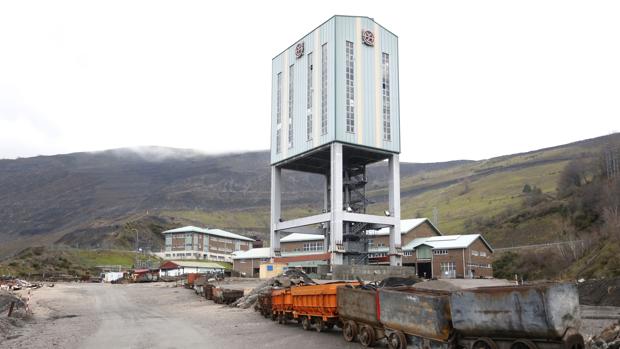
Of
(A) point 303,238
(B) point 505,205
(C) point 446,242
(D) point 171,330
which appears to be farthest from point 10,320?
(B) point 505,205

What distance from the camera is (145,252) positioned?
139125 mm

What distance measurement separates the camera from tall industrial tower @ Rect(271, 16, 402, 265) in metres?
57.8

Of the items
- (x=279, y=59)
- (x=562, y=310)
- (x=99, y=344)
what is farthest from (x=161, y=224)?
(x=562, y=310)

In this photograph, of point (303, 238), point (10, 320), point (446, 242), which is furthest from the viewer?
point (303, 238)

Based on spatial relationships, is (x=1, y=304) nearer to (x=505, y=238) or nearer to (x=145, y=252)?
(x=505, y=238)

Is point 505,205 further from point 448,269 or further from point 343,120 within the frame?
point 343,120

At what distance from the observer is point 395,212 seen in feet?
202

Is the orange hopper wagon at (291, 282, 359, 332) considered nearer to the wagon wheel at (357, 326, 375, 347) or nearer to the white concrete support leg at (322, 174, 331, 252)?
the wagon wheel at (357, 326, 375, 347)

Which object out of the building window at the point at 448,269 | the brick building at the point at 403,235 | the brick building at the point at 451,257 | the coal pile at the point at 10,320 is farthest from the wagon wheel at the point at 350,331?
the brick building at the point at 403,235

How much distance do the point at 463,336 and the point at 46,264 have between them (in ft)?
A: 379

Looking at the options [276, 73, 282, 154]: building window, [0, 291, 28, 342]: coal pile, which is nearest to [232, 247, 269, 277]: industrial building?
[276, 73, 282, 154]: building window

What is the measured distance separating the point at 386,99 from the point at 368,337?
46156 millimetres

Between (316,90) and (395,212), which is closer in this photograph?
(316,90)

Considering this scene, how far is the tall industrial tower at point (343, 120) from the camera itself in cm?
5778
